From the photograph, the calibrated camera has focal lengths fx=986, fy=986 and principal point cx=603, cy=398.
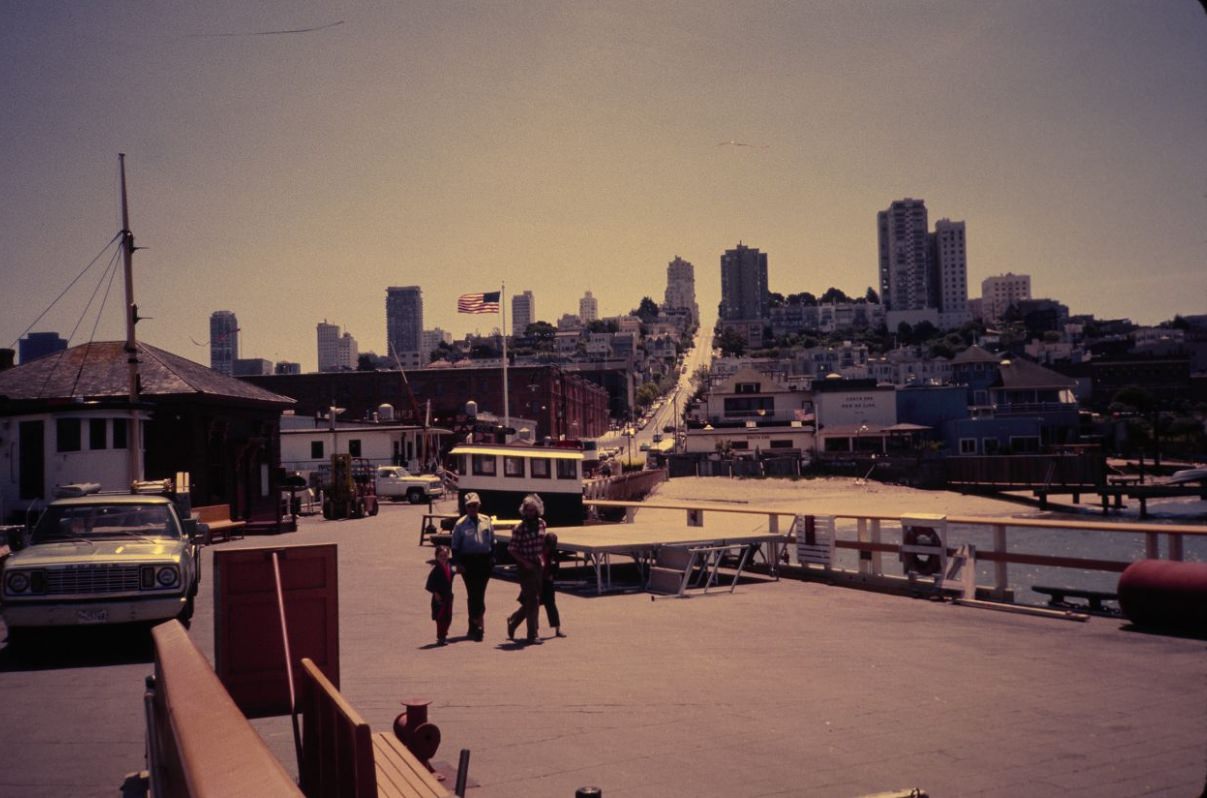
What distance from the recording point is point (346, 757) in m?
4.35

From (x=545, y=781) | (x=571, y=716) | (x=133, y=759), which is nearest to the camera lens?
(x=545, y=781)

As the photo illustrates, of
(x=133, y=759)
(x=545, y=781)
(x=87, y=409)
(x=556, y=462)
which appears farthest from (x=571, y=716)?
(x=87, y=409)

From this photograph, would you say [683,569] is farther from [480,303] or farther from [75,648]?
[480,303]

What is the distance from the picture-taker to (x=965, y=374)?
109m

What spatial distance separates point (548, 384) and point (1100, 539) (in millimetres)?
48504

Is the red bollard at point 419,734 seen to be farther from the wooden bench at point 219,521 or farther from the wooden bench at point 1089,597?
the wooden bench at point 219,521

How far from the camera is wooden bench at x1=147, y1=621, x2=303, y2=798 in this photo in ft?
9.89

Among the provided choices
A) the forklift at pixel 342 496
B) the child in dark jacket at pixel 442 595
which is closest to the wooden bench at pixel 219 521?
the forklift at pixel 342 496

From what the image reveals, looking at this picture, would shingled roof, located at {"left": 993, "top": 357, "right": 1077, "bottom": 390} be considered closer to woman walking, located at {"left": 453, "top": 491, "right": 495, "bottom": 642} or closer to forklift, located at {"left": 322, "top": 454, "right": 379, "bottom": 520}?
forklift, located at {"left": 322, "top": 454, "right": 379, "bottom": 520}

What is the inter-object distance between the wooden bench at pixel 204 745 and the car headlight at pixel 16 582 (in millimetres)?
7987

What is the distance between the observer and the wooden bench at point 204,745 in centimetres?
301

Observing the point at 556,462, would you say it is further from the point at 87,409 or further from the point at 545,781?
the point at 545,781

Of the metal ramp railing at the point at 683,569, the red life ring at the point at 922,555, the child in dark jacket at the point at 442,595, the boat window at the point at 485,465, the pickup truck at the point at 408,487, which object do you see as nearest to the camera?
the child in dark jacket at the point at 442,595

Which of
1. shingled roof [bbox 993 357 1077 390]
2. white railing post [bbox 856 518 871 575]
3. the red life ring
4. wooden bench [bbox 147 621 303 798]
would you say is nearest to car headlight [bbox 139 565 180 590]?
wooden bench [bbox 147 621 303 798]
